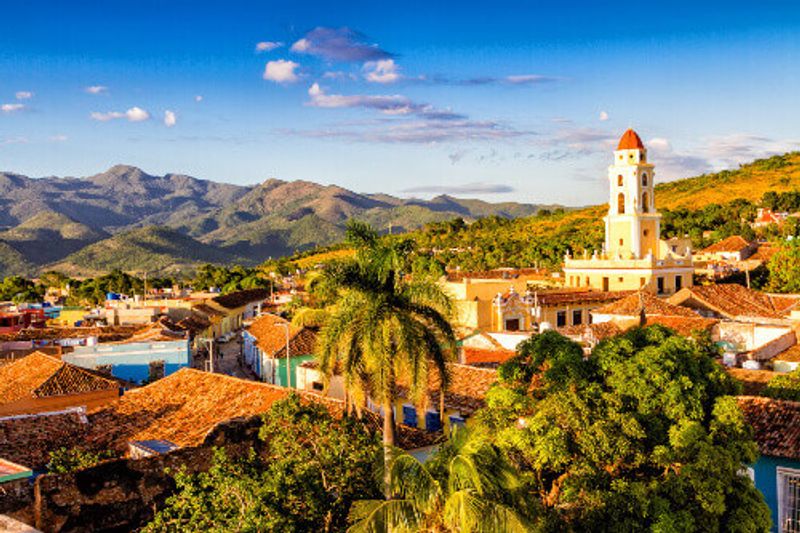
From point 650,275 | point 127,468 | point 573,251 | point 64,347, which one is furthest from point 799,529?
point 573,251

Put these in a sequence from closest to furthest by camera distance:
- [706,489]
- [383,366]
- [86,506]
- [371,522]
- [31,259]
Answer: [371,522] → [706,489] → [86,506] → [383,366] → [31,259]

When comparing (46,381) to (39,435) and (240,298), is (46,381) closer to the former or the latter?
(39,435)

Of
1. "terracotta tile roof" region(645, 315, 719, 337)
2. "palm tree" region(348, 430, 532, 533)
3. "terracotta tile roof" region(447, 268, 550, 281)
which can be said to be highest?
"palm tree" region(348, 430, 532, 533)

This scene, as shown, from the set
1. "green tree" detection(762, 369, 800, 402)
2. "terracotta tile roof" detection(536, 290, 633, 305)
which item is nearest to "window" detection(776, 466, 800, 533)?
"green tree" detection(762, 369, 800, 402)

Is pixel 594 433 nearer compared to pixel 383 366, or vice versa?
pixel 594 433

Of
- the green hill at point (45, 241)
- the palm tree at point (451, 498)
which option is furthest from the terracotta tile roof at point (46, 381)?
the green hill at point (45, 241)

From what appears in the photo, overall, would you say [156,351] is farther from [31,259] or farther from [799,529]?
[31,259]

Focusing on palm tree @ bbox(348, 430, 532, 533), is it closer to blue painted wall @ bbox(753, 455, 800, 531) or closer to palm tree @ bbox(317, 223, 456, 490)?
palm tree @ bbox(317, 223, 456, 490)

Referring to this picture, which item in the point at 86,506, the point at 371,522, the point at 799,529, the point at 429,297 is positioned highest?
the point at 429,297
